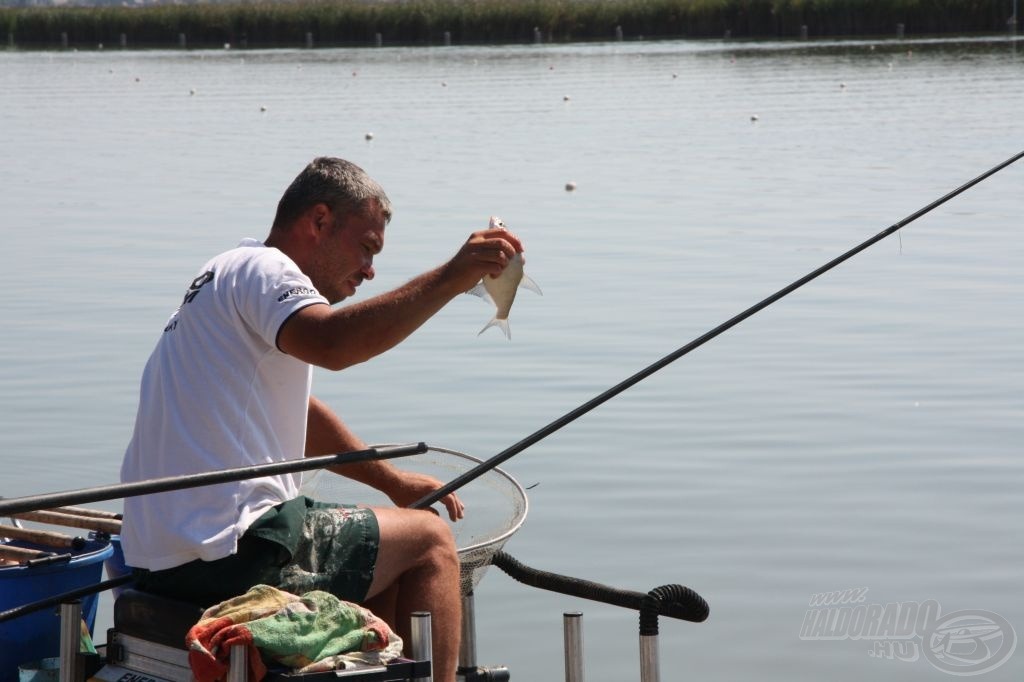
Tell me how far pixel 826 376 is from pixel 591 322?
1.93 metres

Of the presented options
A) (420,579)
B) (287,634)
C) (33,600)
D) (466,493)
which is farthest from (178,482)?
(466,493)

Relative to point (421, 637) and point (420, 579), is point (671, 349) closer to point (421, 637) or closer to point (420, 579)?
point (420, 579)

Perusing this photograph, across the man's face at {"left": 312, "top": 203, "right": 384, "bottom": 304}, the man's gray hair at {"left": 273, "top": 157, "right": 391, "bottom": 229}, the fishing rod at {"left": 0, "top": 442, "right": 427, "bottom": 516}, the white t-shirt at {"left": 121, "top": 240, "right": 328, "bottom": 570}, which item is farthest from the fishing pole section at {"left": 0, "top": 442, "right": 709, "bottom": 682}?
the man's gray hair at {"left": 273, "top": 157, "right": 391, "bottom": 229}

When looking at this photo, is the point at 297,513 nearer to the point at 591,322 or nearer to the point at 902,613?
the point at 902,613

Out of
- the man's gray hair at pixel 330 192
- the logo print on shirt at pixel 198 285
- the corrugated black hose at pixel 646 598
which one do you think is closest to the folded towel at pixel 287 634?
the logo print on shirt at pixel 198 285

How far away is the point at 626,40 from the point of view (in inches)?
2192

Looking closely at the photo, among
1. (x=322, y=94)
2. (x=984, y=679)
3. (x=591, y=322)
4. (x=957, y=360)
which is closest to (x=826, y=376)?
(x=957, y=360)

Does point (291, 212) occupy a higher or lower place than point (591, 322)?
higher

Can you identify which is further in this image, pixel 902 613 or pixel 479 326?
pixel 479 326

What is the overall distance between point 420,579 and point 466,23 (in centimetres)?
5307

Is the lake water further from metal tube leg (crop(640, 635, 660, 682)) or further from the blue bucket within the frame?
the blue bucket

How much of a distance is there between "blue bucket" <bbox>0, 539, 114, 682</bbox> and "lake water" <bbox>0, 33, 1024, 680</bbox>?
1752mm

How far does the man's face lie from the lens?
360 cm

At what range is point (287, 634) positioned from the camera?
9.82 feet
